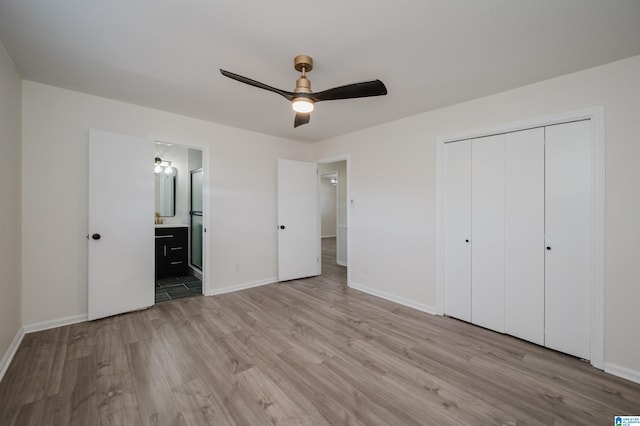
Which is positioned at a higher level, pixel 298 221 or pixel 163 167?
pixel 163 167

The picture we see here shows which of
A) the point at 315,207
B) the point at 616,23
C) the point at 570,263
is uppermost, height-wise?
the point at 616,23

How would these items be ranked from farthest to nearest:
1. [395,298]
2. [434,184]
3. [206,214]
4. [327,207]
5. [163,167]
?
[327,207] → [163,167] → [206,214] → [395,298] → [434,184]

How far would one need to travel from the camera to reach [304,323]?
2945mm

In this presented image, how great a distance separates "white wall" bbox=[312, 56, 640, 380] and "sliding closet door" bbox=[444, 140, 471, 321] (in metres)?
0.16

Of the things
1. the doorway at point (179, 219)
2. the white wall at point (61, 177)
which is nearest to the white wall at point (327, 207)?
the doorway at point (179, 219)

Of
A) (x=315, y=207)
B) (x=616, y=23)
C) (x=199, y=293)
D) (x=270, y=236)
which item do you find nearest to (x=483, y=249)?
(x=616, y=23)

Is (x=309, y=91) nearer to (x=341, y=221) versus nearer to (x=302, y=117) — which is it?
(x=302, y=117)

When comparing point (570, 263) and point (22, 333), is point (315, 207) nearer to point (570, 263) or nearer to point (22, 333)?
point (570, 263)

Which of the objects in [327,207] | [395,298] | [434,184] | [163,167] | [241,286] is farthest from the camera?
[327,207]

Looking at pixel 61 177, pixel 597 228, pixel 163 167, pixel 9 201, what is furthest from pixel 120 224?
pixel 597 228

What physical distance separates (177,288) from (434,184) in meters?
4.16

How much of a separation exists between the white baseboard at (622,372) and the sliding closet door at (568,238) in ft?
0.48

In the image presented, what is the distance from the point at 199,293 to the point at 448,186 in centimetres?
381

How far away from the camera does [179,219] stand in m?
5.35
